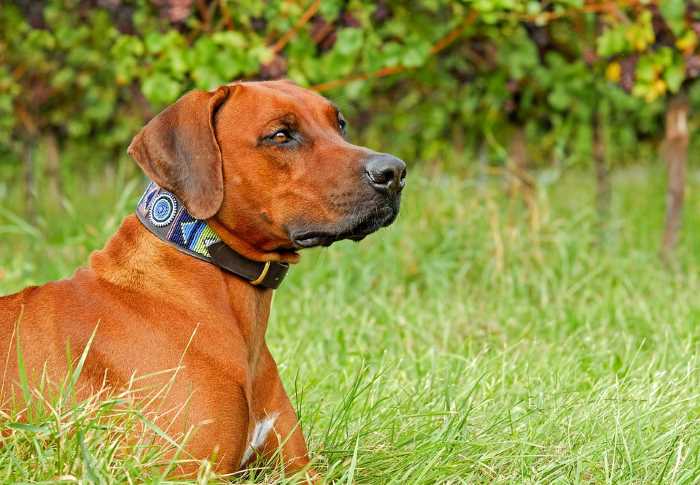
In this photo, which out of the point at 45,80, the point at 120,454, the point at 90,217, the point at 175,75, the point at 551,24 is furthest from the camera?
the point at 45,80

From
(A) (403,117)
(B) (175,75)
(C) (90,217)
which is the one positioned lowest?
(C) (90,217)

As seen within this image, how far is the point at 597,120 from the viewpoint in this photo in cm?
746

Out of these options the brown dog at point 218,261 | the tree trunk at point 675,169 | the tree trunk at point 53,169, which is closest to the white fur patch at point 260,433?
the brown dog at point 218,261

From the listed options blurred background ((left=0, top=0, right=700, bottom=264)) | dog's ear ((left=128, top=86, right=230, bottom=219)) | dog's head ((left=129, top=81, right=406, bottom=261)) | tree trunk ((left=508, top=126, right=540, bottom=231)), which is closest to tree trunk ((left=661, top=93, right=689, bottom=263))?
blurred background ((left=0, top=0, right=700, bottom=264))

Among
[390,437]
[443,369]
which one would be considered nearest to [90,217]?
[443,369]

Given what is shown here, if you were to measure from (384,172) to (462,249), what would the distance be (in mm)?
3348

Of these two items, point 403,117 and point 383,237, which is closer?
point 383,237

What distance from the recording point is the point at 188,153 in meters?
3.03

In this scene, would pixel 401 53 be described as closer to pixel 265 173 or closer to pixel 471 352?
pixel 471 352

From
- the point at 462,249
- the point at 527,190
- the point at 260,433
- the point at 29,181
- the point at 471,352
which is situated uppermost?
the point at 260,433

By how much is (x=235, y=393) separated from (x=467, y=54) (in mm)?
4926

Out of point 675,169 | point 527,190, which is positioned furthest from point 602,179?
point 527,190

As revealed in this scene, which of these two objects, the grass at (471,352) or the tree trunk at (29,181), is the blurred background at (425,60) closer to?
the tree trunk at (29,181)

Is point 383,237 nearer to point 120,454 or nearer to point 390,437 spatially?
point 390,437
